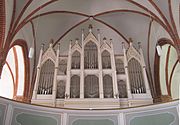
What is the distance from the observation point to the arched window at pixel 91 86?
36.8ft

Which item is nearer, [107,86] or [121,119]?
[121,119]

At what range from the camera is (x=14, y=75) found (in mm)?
14055

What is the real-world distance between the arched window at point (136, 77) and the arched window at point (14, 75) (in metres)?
6.04

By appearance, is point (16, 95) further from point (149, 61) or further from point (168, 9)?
point (168, 9)

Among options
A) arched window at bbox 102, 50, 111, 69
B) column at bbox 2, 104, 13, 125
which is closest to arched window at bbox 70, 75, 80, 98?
arched window at bbox 102, 50, 111, 69

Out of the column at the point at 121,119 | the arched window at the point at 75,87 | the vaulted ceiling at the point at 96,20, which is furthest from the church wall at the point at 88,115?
the vaulted ceiling at the point at 96,20

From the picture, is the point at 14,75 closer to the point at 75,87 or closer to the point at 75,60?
the point at 75,60

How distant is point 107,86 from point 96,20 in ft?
17.5

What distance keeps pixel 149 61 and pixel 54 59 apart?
19.2ft

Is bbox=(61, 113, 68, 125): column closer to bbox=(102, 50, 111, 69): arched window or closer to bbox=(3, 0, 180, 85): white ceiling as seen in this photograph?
bbox=(102, 50, 111, 69): arched window

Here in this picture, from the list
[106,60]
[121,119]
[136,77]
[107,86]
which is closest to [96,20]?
[106,60]

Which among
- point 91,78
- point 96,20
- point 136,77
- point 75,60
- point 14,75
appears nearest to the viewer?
point 91,78

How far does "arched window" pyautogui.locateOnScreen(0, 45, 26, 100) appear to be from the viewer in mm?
13469

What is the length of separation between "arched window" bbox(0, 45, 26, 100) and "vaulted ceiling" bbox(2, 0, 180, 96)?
694 mm
